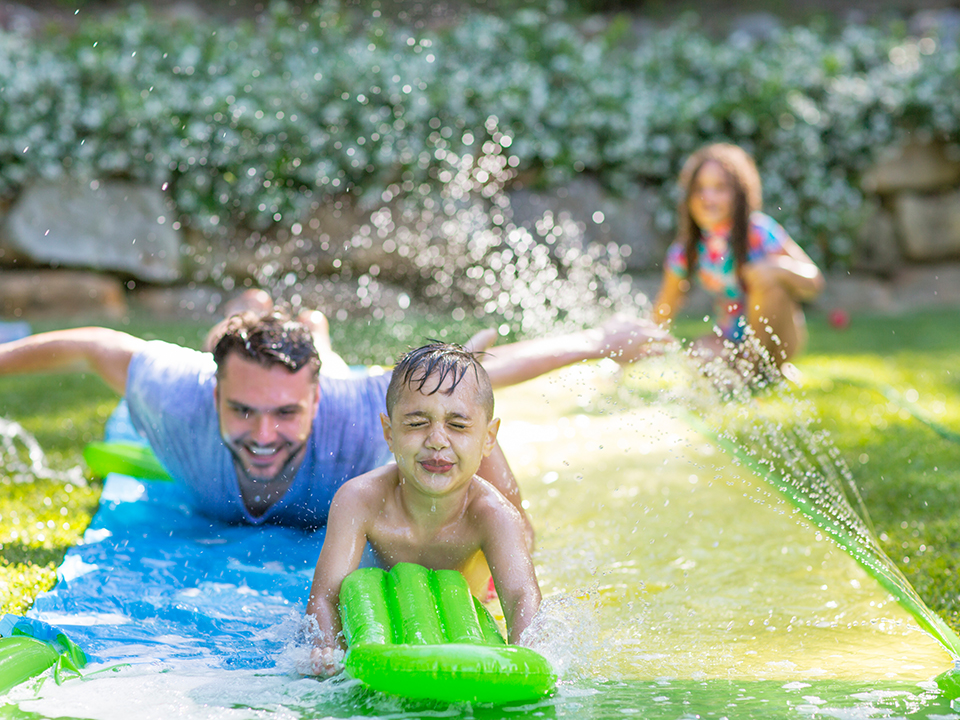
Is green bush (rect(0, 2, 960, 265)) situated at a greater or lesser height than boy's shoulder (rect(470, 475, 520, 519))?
greater

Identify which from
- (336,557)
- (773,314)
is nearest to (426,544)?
(336,557)

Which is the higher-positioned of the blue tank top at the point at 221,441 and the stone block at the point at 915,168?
the stone block at the point at 915,168

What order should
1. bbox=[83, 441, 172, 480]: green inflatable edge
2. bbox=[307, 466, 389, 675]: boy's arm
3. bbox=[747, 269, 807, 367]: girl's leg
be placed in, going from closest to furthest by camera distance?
bbox=[307, 466, 389, 675]: boy's arm < bbox=[83, 441, 172, 480]: green inflatable edge < bbox=[747, 269, 807, 367]: girl's leg

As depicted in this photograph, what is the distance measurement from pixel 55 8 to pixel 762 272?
7503 mm

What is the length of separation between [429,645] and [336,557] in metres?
0.47

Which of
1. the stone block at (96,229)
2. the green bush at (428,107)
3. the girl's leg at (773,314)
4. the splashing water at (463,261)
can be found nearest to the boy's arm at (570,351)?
the girl's leg at (773,314)

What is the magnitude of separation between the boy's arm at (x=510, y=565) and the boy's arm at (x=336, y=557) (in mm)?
280

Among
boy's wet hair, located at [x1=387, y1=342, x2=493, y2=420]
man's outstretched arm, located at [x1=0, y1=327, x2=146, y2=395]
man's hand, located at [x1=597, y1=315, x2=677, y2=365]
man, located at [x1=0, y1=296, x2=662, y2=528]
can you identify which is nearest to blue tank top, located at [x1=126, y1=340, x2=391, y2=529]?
man, located at [x1=0, y1=296, x2=662, y2=528]

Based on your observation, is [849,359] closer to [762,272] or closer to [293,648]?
[762,272]

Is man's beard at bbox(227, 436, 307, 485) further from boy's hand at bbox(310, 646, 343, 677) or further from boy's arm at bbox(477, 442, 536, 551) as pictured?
boy's hand at bbox(310, 646, 343, 677)

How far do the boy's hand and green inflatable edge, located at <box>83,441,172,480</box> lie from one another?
1.62m

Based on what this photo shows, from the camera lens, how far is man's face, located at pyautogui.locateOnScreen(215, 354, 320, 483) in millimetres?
2645

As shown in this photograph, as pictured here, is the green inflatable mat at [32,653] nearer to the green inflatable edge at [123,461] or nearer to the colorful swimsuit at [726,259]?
the green inflatable edge at [123,461]

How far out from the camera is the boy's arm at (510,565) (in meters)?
2.12
